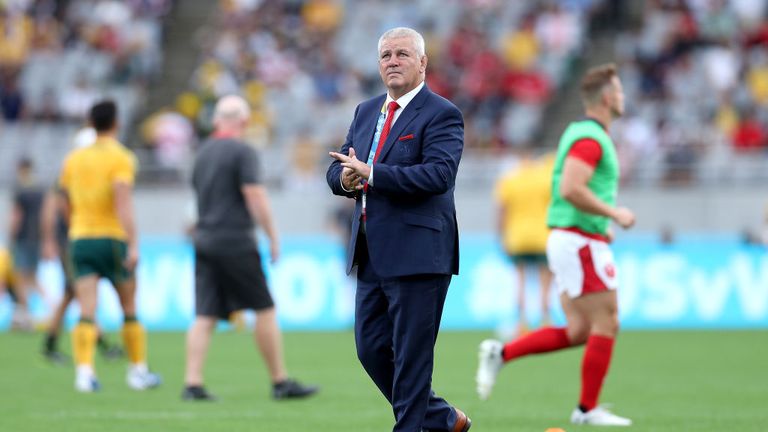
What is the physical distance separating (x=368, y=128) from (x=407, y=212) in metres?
0.56

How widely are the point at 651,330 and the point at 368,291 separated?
1197cm

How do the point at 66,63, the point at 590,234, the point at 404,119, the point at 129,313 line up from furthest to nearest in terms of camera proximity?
the point at 66,63 < the point at 129,313 < the point at 590,234 < the point at 404,119

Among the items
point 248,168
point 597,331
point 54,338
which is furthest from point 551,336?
point 54,338

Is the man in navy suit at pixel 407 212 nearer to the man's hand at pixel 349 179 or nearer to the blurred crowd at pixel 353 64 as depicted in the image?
the man's hand at pixel 349 179

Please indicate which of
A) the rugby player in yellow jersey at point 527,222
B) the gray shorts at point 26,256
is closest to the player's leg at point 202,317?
the rugby player in yellow jersey at point 527,222

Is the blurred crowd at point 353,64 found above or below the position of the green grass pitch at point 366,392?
above

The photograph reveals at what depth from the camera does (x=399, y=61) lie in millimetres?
6992

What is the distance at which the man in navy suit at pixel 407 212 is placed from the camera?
6.87m

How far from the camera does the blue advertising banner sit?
61.0ft

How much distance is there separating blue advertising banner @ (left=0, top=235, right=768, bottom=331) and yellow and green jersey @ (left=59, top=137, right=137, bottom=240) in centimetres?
715

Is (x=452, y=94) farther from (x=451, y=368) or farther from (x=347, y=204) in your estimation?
(x=451, y=368)

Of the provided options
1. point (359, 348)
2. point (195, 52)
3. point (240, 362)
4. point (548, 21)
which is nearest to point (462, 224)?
point (548, 21)

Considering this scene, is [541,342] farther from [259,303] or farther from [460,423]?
[259,303]

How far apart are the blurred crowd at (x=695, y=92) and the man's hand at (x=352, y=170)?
17.3m
